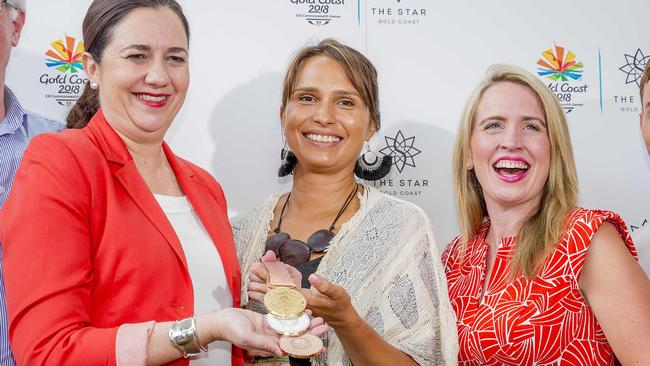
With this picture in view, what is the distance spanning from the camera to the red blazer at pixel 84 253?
1.35 m

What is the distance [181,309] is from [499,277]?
1.09 meters

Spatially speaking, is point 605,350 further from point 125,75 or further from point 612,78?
point 125,75

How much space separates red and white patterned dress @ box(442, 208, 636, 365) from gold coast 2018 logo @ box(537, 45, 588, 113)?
1.01 metres

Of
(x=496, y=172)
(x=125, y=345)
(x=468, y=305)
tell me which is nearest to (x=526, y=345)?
(x=468, y=305)

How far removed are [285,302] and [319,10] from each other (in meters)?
1.66

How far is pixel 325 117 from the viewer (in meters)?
2.28

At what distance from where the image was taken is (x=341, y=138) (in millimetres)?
2336

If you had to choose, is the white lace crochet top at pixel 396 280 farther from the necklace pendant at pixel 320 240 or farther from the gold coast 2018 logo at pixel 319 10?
the gold coast 2018 logo at pixel 319 10

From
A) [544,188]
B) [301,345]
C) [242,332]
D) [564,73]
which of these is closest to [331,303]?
[301,345]

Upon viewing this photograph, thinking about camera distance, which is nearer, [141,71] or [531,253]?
[141,71]

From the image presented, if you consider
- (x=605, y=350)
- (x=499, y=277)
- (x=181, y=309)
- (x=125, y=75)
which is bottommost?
(x=605, y=350)

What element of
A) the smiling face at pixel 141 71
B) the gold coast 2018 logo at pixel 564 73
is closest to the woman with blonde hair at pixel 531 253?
the gold coast 2018 logo at pixel 564 73

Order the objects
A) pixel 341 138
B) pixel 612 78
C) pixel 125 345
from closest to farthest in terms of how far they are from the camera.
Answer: pixel 125 345
pixel 341 138
pixel 612 78

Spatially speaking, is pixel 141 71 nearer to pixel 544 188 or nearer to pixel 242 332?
pixel 242 332
